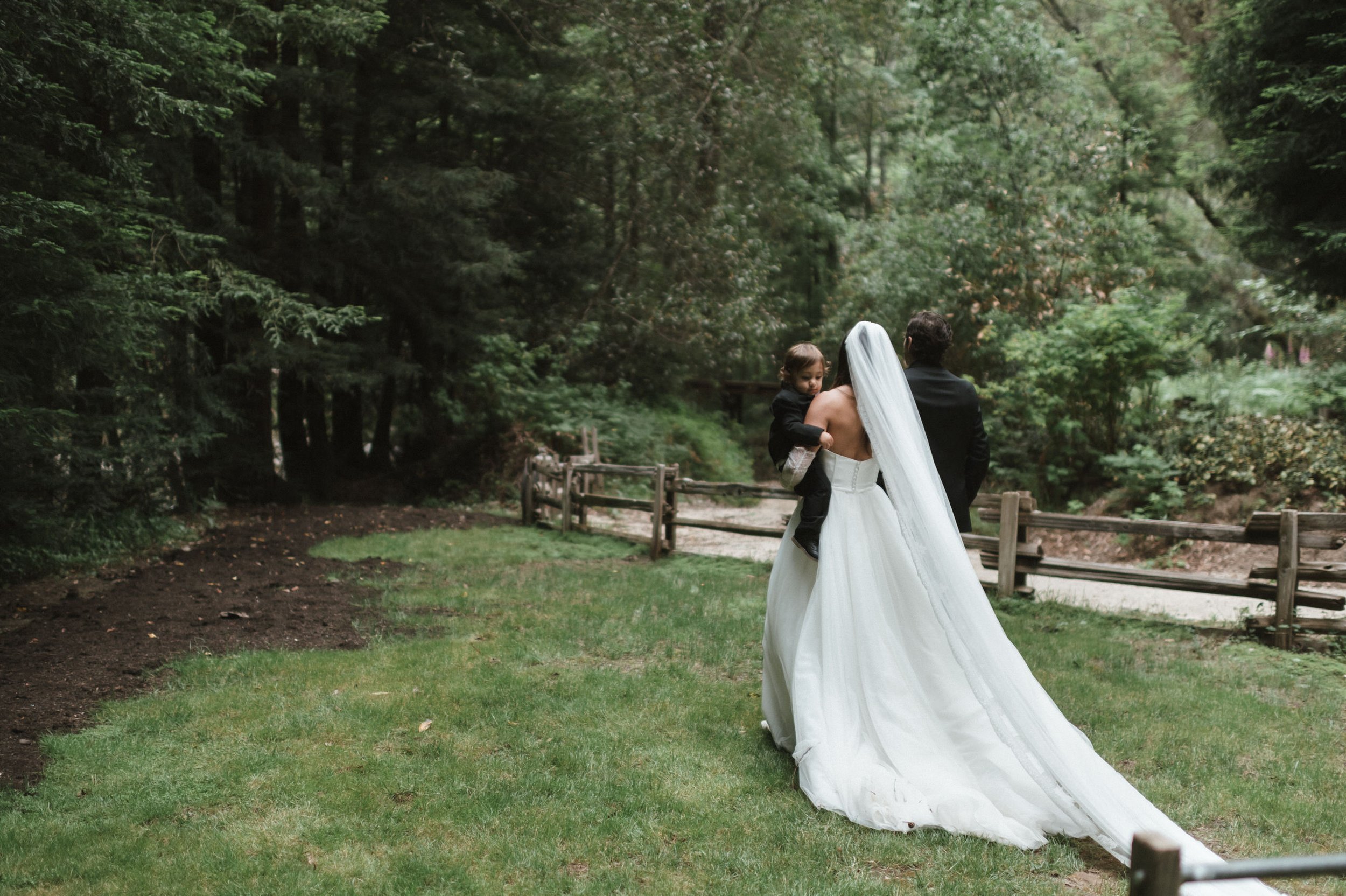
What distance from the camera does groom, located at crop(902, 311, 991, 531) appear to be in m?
5.04

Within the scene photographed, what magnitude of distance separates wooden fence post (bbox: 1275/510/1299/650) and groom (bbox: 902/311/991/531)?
3.83m

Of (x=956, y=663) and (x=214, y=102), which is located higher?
(x=214, y=102)

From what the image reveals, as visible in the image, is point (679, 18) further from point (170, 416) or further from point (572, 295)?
point (170, 416)

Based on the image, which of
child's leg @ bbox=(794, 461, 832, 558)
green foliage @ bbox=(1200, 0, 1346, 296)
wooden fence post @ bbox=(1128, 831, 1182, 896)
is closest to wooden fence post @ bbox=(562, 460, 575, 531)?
child's leg @ bbox=(794, 461, 832, 558)

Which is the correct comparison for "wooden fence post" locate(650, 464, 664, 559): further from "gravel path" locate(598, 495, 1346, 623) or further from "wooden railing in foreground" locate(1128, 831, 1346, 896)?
"wooden railing in foreground" locate(1128, 831, 1346, 896)

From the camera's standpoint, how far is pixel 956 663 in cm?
462

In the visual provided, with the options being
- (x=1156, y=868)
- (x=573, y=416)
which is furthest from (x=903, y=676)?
(x=573, y=416)

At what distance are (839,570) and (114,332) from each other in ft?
24.2

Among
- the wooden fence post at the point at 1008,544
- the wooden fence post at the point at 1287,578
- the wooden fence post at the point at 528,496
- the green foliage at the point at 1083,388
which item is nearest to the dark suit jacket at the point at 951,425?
the wooden fence post at the point at 1287,578

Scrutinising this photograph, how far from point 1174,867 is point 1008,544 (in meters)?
A: 7.65

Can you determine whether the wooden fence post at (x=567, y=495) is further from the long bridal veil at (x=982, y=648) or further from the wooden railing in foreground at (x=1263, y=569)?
the long bridal veil at (x=982, y=648)

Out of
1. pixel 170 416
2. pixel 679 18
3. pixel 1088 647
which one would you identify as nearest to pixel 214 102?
pixel 170 416

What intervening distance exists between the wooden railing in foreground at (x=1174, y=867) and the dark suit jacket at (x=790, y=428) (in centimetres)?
337

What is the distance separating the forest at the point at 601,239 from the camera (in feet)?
30.2
